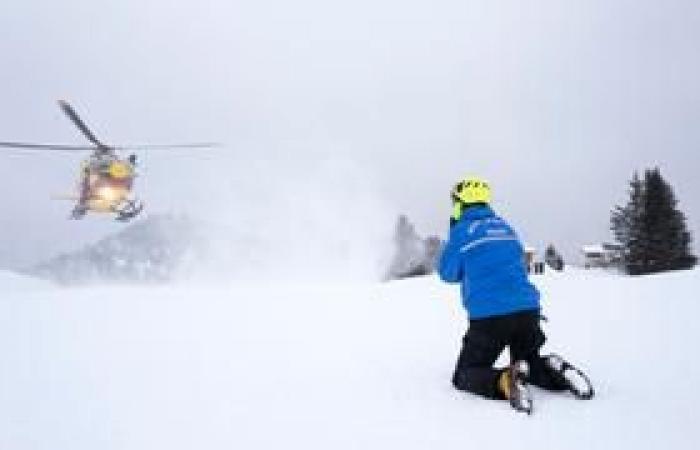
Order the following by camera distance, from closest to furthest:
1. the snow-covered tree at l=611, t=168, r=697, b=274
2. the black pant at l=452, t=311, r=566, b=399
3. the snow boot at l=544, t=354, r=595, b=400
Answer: the snow boot at l=544, t=354, r=595, b=400
the black pant at l=452, t=311, r=566, b=399
the snow-covered tree at l=611, t=168, r=697, b=274

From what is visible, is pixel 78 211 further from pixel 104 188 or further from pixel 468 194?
pixel 468 194

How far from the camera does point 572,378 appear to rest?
5.16m

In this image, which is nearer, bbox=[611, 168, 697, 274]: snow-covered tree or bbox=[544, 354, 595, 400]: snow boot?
bbox=[544, 354, 595, 400]: snow boot

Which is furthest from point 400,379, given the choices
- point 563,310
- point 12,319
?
point 12,319

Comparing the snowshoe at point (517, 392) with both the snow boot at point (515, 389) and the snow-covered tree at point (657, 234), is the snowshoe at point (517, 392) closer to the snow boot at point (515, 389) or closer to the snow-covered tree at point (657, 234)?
the snow boot at point (515, 389)

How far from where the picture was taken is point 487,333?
215 inches

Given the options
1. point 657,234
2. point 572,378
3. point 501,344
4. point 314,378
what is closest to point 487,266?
point 501,344

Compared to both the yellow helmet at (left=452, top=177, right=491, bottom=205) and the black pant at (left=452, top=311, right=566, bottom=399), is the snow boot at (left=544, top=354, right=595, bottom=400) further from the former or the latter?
the yellow helmet at (left=452, top=177, right=491, bottom=205)

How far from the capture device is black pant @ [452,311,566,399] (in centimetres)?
536

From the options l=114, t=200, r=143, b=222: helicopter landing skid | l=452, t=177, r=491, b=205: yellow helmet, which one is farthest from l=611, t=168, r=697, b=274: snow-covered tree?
l=452, t=177, r=491, b=205: yellow helmet

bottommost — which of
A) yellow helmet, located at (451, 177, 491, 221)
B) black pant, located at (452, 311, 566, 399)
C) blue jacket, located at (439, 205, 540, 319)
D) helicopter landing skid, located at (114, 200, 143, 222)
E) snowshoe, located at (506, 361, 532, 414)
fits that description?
snowshoe, located at (506, 361, 532, 414)

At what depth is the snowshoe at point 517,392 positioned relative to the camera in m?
4.79

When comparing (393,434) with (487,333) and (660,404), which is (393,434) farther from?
(660,404)

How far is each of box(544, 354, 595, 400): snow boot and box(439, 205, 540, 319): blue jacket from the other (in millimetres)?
472
